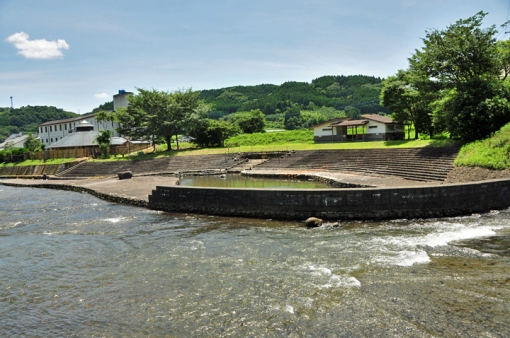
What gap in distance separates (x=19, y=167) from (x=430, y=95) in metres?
49.4

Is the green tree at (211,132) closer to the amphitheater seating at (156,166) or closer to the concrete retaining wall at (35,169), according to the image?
the amphitheater seating at (156,166)

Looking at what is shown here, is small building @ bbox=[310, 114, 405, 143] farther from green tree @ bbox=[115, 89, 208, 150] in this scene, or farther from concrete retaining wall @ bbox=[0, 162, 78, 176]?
concrete retaining wall @ bbox=[0, 162, 78, 176]

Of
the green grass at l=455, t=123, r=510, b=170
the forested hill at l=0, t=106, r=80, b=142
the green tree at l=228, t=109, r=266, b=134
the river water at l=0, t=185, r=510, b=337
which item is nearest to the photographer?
the river water at l=0, t=185, r=510, b=337

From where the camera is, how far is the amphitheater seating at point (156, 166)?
1480 inches

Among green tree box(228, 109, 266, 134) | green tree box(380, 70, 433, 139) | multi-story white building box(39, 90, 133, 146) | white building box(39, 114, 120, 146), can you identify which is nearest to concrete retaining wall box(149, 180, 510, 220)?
green tree box(380, 70, 433, 139)

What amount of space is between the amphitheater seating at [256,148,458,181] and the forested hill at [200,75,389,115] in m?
77.5

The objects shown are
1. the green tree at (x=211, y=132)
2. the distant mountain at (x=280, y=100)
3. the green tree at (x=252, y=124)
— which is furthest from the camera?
the distant mountain at (x=280, y=100)

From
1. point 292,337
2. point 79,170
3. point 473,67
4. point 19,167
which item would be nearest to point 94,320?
point 292,337

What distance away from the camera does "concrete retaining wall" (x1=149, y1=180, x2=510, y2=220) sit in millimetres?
14352

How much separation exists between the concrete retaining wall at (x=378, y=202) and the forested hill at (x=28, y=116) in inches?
5353

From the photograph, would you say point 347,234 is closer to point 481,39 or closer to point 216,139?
point 481,39

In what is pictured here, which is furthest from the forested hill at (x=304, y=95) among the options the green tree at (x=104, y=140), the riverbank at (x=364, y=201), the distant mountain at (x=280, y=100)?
the riverbank at (x=364, y=201)

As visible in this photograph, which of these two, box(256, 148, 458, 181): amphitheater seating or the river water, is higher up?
box(256, 148, 458, 181): amphitheater seating

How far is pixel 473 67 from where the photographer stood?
25.8 m
